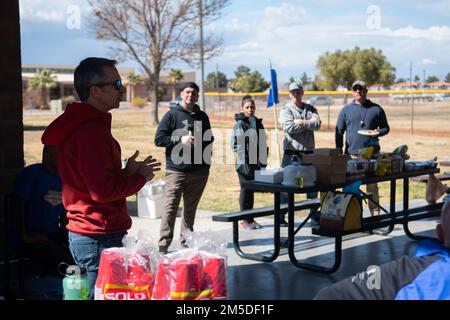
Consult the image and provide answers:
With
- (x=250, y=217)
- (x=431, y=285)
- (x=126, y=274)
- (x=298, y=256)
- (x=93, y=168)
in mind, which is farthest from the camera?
(x=298, y=256)

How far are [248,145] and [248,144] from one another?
13 mm

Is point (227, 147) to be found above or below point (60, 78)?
below

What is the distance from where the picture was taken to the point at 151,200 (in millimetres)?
9062

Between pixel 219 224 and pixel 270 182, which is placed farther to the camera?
pixel 219 224

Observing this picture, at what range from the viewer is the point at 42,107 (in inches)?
2608

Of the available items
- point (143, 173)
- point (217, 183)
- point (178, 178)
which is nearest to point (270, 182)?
point (178, 178)

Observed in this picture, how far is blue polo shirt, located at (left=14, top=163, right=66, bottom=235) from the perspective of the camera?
206 inches

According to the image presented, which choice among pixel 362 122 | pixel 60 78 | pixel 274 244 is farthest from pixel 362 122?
pixel 60 78

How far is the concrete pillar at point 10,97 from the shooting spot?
575cm

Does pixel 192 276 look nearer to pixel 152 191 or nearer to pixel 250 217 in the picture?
pixel 250 217

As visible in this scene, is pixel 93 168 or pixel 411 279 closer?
pixel 411 279

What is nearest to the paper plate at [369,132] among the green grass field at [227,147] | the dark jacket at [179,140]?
the dark jacket at [179,140]
